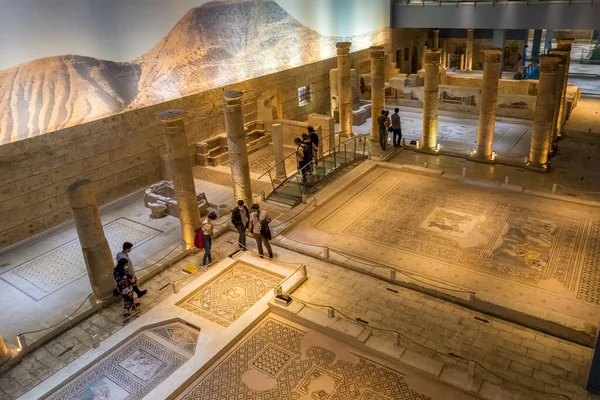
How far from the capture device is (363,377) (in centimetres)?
560

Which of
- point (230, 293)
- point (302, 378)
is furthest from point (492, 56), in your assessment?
point (302, 378)

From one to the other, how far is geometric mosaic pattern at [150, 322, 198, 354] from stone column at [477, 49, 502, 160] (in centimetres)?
866

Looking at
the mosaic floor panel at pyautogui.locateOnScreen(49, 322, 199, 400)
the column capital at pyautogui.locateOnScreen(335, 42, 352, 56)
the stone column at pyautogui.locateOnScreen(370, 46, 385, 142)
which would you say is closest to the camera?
the mosaic floor panel at pyautogui.locateOnScreen(49, 322, 199, 400)

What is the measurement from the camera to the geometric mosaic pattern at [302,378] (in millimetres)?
5402

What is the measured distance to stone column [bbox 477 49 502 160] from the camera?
11242mm

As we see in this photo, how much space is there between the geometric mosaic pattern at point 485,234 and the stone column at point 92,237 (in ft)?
12.8

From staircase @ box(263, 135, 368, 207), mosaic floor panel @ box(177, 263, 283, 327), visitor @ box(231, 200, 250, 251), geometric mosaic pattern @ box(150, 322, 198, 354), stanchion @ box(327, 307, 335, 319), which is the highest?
visitor @ box(231, 200, 250, 251)

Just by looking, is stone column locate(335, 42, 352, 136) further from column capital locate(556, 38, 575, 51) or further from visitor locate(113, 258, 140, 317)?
visitor locate(113, 258, 140, 317)

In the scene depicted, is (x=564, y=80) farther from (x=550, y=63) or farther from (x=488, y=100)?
(x=550, y=63)

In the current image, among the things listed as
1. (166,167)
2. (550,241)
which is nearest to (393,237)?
(550,241)

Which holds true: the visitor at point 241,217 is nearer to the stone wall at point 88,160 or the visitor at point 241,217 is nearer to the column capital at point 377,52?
the stone wall at point 88,160

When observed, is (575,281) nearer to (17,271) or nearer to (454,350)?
(454,350)

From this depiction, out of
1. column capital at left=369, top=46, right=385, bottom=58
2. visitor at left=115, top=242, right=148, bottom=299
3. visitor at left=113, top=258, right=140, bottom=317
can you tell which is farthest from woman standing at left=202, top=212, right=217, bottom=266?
column capital at left=369, top=46, right=385, bottom=58

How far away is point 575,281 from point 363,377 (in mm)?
3778
